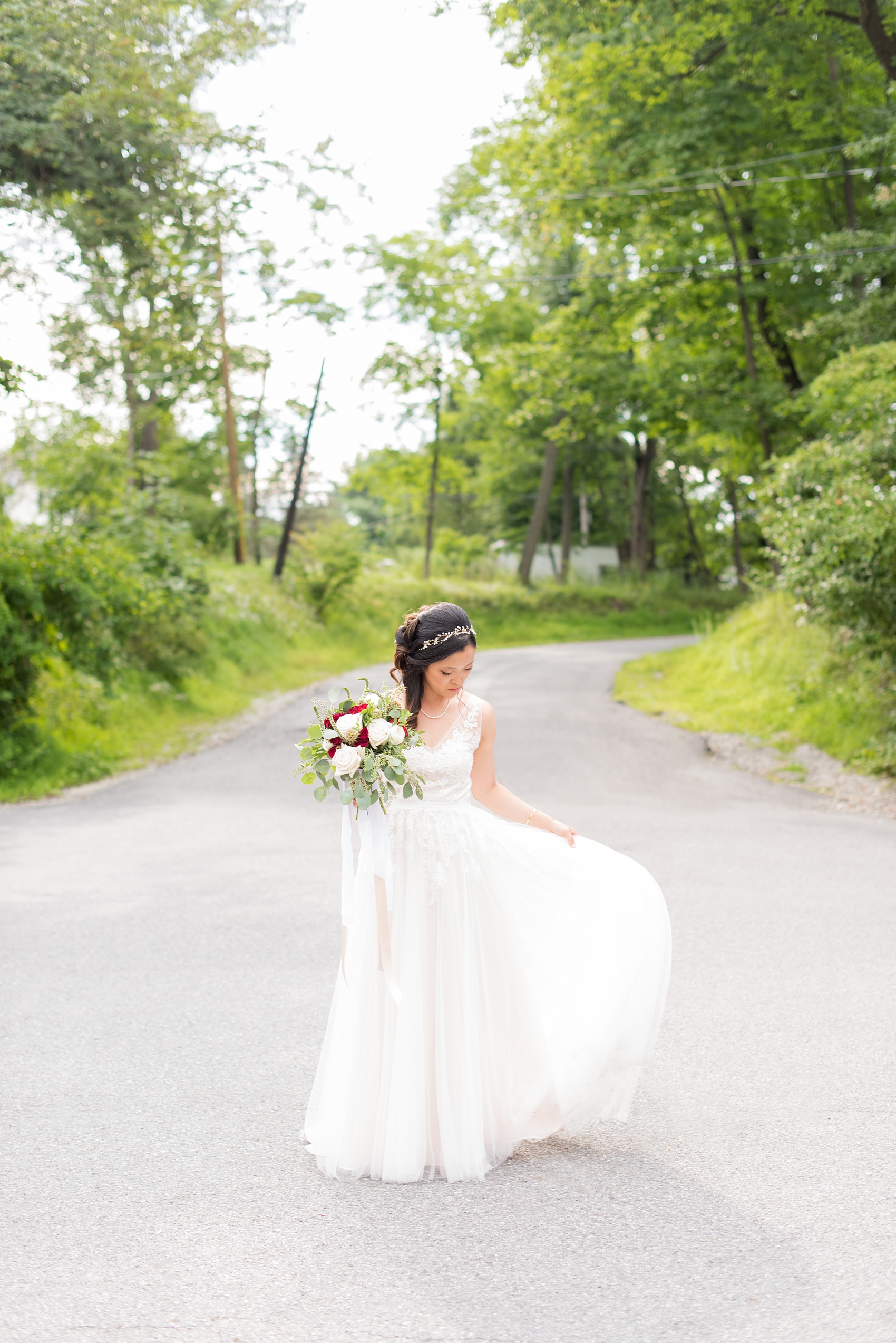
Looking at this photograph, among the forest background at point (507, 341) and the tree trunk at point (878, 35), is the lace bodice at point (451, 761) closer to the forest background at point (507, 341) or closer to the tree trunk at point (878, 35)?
the forest background at point (507, 341)

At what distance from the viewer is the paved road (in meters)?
2.89

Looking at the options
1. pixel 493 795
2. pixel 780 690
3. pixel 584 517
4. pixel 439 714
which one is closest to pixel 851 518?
pixel 780 690

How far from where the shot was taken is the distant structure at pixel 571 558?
183ft

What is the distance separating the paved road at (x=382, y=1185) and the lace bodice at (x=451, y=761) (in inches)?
52.1

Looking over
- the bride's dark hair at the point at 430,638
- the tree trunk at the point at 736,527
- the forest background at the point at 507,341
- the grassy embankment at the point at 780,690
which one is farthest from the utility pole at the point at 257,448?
the bride's dark hair at the point at 430,638

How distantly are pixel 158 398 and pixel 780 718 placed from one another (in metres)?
19.3

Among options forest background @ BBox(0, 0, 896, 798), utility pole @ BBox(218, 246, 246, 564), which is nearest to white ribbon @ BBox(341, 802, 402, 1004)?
forest background @ BBox(0, 0, 896, 798)

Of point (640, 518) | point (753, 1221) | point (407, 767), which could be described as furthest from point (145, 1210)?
point (640, 518)

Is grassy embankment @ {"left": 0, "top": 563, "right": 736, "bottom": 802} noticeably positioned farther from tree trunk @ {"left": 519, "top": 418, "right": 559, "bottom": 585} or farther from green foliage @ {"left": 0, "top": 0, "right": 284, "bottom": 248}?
green foliage @ {"left": 0, "top": 0, "right": 284, "bottom": 248}

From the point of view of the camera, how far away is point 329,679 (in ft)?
76.7

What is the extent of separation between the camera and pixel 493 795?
13.6 feet

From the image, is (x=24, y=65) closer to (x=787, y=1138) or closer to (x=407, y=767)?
(x=407, y=767)

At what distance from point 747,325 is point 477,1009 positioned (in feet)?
73.7

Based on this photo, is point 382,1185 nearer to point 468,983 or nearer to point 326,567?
point 468,983
